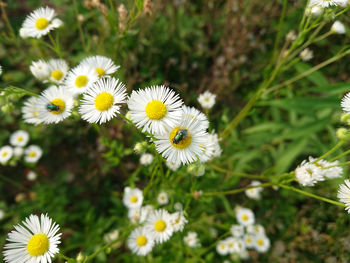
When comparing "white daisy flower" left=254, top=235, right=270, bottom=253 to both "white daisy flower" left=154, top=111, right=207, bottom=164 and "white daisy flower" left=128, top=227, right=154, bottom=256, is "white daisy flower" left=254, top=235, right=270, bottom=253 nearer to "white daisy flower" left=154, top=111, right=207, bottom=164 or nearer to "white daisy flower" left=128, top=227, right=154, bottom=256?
"white daisy flower" left=128, top=227, right=154, bottom=256

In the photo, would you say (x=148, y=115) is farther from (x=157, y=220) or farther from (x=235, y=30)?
(x=235, y=30)

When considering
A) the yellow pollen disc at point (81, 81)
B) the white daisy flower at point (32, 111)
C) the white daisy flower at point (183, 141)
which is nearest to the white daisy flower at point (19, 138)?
the white daisy flower at point (32, 111)

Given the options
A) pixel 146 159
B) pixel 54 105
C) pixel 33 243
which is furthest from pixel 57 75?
pixel 33 243

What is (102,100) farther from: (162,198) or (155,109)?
(162,198)

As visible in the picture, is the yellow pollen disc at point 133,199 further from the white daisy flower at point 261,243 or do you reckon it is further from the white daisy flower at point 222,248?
the white daisy flower at point 261,243

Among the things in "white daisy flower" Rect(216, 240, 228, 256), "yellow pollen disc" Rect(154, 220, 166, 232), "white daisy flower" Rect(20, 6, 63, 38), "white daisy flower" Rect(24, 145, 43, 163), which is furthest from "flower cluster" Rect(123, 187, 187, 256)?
"white daisy flower" Rect(20, 6, 63, 38)

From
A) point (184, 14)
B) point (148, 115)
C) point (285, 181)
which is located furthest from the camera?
point (184, 14)

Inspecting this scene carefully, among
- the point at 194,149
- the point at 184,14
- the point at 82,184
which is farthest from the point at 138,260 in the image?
the point at 184,14
